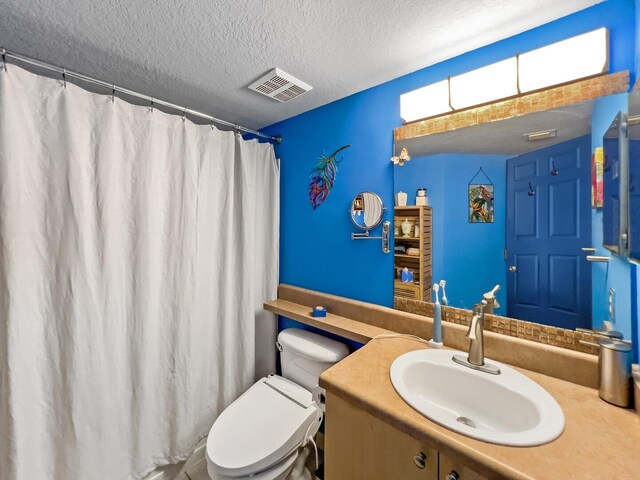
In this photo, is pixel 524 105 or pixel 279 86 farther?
pixel 279 86

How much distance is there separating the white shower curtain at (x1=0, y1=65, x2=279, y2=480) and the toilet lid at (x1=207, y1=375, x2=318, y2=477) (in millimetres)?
352

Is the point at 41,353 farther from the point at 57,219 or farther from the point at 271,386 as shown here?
the point at 271,386

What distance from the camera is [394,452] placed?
2.39ft

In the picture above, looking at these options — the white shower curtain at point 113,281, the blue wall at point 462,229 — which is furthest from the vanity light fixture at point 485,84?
the white shower curtain at point 113,281

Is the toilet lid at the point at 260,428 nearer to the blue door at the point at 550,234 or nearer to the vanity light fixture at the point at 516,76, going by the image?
the blue door at the point at 550,234

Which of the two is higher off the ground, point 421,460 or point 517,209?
point 517,209

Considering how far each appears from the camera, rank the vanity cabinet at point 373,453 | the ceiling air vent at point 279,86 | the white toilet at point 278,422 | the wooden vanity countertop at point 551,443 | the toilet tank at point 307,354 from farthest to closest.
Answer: the toilet tank at point 307,354 < the ceiling air vent at point 279,86 < the white toilet at point 278,422 < the vanity cabinet at point 373,453 < the wooden vanity countertop at point 551,443

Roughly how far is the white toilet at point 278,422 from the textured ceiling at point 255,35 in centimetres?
151

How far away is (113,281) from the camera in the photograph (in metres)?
1.20

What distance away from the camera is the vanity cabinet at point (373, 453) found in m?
0.65

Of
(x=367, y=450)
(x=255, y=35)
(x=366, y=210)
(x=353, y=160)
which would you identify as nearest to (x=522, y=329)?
(x=367, y=450)

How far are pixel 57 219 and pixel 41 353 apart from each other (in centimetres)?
56

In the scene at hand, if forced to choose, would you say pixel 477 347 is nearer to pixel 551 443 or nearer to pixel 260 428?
pixel 551 443

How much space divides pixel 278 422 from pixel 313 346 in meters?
0.40
